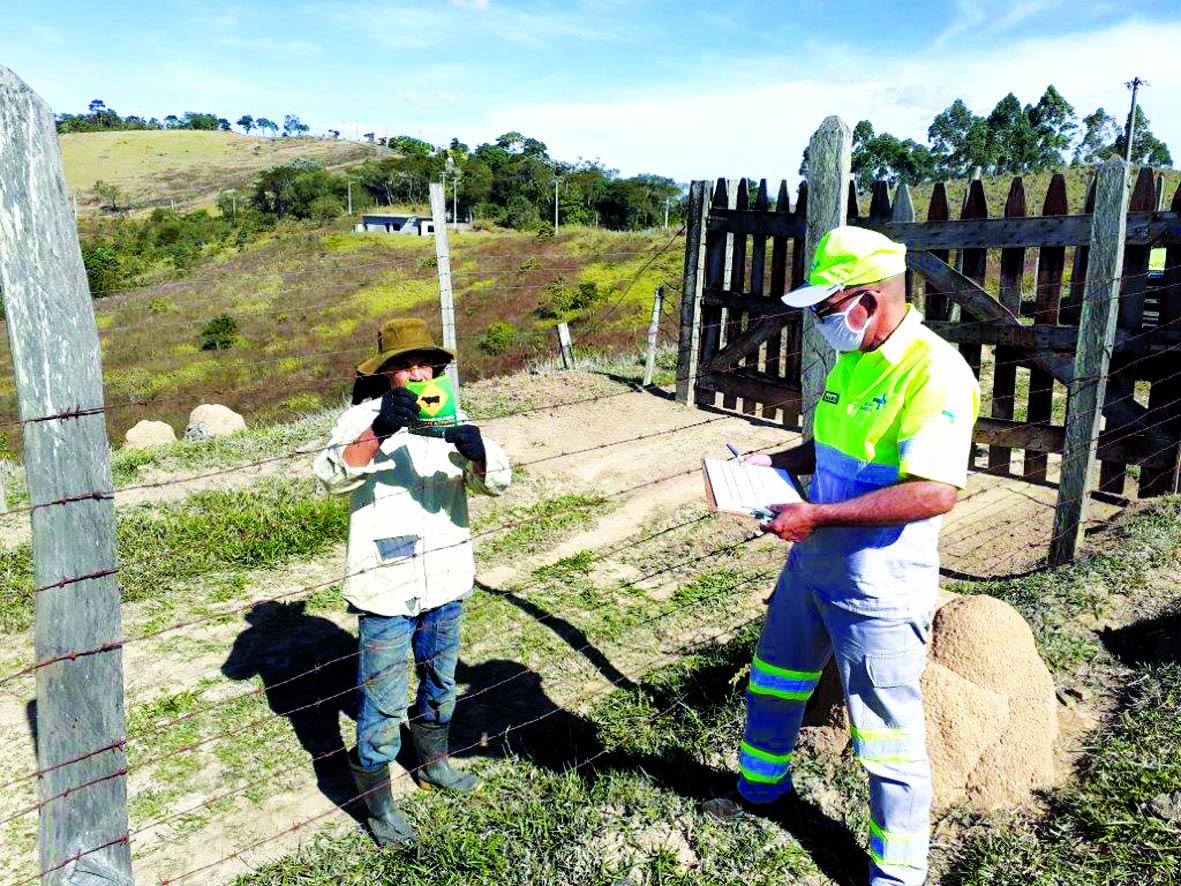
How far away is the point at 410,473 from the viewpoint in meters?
3.55

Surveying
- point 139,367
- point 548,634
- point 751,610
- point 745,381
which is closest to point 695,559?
Answer: point 751,610

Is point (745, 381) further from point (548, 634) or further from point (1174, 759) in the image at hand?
point (1174, 759)

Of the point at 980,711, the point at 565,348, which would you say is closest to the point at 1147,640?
the point at 980,711

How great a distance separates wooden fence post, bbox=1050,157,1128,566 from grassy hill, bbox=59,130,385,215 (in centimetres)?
11031

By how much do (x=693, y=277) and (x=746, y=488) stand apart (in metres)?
7.12

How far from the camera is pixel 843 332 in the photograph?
2.79 metres

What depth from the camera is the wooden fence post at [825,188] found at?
149 inches

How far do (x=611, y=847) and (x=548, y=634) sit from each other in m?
2.25

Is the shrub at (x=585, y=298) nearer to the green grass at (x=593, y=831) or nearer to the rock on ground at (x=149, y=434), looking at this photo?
the rock on ground at (x=149, y=434)

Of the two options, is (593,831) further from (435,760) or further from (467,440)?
(467,440)

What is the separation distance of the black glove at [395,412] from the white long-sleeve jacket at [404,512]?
158mm

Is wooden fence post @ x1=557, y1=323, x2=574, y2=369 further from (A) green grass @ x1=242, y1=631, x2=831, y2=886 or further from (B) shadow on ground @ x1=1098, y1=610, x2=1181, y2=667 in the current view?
(A) green grass @ x1=242, y1=631, x2=831, y2=886

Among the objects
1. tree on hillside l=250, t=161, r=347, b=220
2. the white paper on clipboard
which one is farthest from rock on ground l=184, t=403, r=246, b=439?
tree on hillside l=250, t=161, r=347, b=220

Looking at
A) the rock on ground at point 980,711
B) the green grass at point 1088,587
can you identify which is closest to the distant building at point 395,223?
the green grass at point 1088,587
